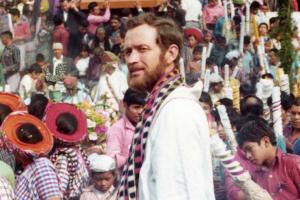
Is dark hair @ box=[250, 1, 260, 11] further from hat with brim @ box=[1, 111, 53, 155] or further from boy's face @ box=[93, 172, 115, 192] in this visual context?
boy's face @ box=[93, 172, 115, 192]

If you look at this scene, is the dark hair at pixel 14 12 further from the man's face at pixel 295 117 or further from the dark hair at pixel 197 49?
the man's face at pixel 295 117

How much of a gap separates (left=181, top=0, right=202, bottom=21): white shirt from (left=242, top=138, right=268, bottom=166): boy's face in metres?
12.9

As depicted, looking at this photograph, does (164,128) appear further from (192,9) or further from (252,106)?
(192,9)

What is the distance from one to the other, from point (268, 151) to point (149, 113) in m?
2.66

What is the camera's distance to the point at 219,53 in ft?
59.9

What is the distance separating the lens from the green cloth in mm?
7091

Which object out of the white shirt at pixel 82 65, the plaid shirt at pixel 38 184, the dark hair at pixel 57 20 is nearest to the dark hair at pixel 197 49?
the white shirt at pixel 82 65

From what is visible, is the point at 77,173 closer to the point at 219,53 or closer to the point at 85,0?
the point at 219,53

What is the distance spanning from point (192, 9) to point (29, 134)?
41.0ft

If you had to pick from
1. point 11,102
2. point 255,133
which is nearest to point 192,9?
point 11,102

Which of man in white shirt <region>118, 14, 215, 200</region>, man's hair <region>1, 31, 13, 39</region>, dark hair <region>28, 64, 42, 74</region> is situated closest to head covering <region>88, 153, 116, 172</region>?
man in white shirt <region>118, 14, 215, 200</region>

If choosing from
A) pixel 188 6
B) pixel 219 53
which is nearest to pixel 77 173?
pixel 219 53

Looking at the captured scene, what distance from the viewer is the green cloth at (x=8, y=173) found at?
7091 millimetres

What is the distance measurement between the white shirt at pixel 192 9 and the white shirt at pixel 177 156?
15.6 meters
